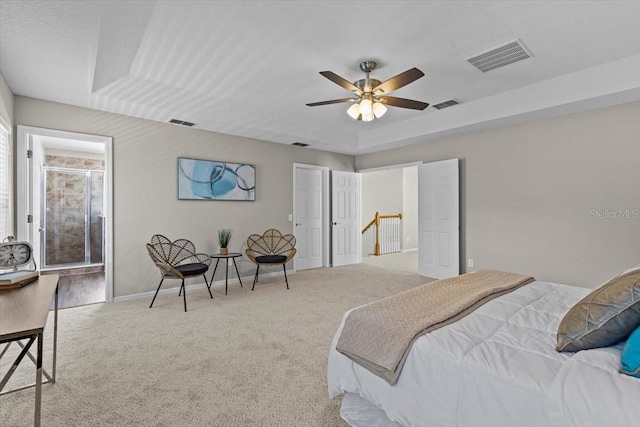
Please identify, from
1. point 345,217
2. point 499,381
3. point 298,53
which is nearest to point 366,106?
point 298,53

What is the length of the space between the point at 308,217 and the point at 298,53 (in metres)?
3.60

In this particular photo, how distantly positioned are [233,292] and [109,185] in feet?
6.97

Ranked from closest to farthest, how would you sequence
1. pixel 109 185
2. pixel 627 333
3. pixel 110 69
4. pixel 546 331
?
pixel 627 333 < pixel 546 331 < pixel 110 69 < pixel 109 185

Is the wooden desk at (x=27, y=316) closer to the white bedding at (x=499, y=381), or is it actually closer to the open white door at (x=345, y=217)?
the white bedding at (x=499, y=381)

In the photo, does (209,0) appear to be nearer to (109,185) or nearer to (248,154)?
(109,185)

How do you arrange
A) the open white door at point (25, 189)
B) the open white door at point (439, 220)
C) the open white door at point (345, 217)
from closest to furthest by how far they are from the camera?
the open white door at point (25, 189), the open white door at point (439, 220), the open white door at point (345, 217)

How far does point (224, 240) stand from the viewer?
4781 millimetres

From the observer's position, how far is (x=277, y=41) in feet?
9.01

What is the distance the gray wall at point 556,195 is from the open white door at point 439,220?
137 millimetres

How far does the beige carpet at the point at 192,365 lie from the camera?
1833mm

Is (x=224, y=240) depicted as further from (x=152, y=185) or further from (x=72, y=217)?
(x=72, y=217)

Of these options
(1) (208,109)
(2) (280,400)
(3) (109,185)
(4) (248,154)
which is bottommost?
(2) (280,400)

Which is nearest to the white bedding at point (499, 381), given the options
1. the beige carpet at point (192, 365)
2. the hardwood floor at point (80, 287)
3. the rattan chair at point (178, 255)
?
the beige carpet at point (192, 365)

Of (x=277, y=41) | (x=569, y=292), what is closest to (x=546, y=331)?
(x=569, y=292)
